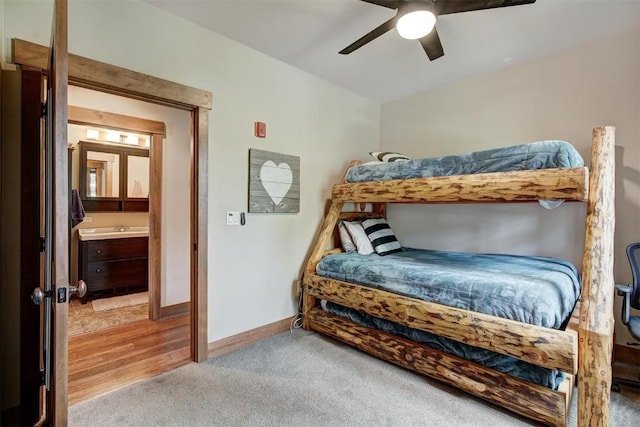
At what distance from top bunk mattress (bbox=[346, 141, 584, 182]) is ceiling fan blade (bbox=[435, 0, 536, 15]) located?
2.75 ft

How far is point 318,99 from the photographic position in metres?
3.33

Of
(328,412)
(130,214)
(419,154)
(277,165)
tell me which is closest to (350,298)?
(328,412)

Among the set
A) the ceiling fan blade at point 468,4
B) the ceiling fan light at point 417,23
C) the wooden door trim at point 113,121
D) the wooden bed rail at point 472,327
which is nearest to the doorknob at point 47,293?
the wooden bed rail at point 472,327

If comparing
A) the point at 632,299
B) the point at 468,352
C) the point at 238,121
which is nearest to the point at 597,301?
the point at 468,352

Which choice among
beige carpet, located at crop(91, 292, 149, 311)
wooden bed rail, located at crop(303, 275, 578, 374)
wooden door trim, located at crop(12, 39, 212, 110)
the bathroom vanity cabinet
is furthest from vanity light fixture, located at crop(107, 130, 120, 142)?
wooden bed rail, located at crop(303, 275, 578, 374)

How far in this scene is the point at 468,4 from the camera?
1714 mm

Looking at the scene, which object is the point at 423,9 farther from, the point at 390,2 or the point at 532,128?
the point at 532,128

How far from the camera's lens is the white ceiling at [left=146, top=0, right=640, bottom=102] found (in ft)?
7.01

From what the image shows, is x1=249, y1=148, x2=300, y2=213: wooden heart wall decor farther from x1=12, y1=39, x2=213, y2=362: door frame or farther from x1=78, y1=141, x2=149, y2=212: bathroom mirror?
x1=78, y1=141, x2=149, y2=212: bathroom mirror

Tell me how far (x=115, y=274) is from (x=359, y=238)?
3339 millimetres

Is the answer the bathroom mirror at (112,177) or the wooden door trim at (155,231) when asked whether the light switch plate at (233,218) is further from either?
the bathroom mirror at (112,177)

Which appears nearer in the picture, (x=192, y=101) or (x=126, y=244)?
(x=192, y=101)

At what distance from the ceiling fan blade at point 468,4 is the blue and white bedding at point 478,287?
159cm

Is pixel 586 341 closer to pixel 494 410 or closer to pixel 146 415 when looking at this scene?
pixel 494 410
